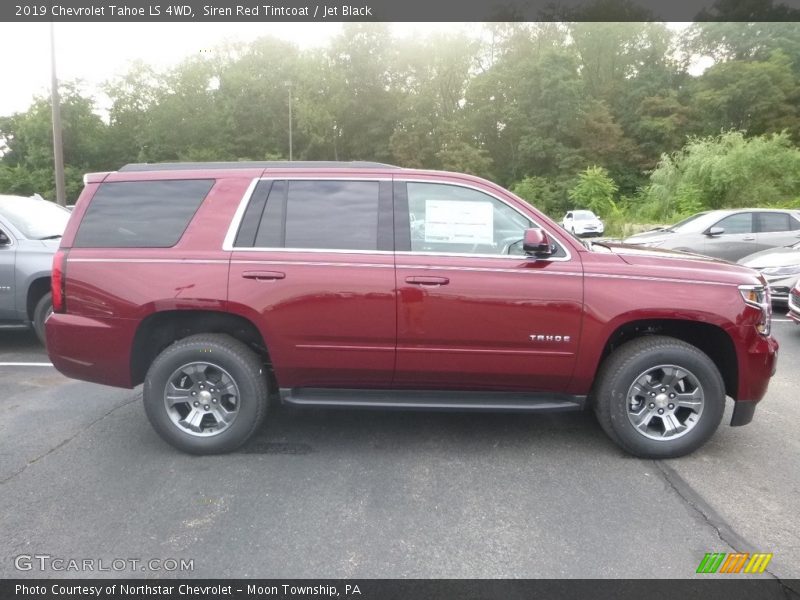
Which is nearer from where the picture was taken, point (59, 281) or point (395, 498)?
point (395, 498)

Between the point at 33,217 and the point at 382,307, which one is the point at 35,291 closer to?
the point at 33,217

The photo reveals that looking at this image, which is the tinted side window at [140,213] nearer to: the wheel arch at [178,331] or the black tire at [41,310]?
the wheel arch at [178,331]

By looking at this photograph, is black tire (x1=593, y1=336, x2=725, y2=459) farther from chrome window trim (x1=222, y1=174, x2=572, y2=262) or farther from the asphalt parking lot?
chrome window trim (x1=222, y1=174, x2=572, y2=262)

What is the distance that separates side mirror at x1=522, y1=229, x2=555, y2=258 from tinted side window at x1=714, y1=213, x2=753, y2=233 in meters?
10.0

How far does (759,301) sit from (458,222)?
2.07 m

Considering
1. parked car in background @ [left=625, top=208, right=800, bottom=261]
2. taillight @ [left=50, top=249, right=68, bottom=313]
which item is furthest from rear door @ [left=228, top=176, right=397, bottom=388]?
parked car in background @ [left=625, top=208, right=800, bottom=261]

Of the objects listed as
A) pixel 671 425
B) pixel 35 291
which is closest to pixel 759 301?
pixel 671 425

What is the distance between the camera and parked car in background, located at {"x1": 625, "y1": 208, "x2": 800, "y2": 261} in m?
11.9

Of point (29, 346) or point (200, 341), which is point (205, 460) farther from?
point (29, 346)

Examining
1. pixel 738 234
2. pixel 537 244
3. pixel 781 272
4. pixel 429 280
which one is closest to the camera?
pixel 537 244

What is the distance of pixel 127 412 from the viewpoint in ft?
16.1

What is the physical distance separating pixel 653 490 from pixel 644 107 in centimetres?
5205

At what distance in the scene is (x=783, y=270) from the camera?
28.9 feet

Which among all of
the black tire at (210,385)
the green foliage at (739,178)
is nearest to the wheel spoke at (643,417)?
the black tire at (210,385)
